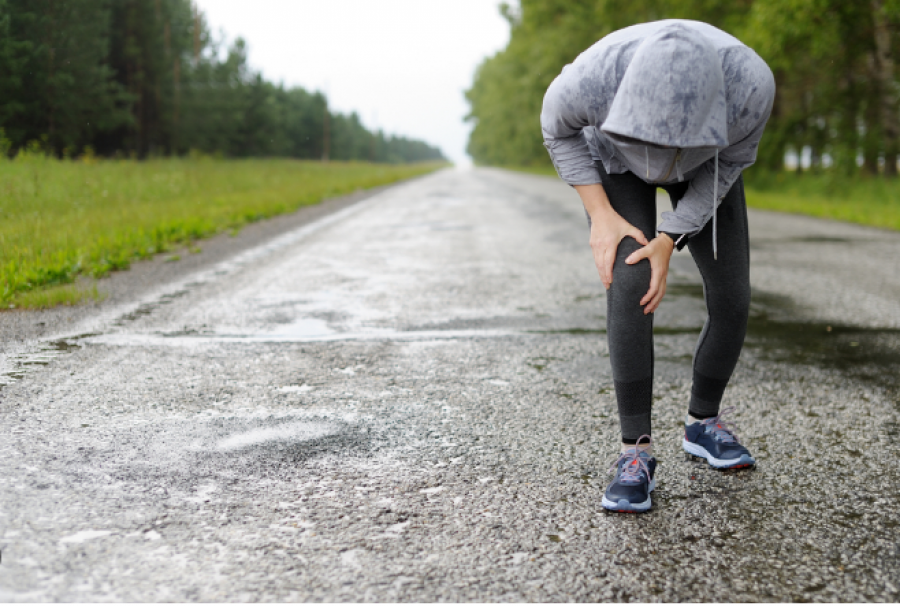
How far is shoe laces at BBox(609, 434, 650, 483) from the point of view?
215 cm

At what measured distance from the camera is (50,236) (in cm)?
680

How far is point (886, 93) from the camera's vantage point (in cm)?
1594

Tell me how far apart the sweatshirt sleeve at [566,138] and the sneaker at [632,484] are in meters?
0.83

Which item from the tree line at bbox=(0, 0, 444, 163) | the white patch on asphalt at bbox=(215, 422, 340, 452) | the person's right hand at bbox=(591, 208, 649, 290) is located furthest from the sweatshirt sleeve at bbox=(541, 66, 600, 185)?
the tree line at bbox=(0, 0, 444, 163)

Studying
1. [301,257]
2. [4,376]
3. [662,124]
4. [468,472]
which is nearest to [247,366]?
[4,376]

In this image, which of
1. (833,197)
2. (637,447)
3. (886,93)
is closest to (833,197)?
(833,197)

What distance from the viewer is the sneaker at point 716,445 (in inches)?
95.2

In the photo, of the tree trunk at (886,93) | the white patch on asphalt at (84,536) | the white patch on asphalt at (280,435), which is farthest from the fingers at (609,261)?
the tree trunk at (886,93)

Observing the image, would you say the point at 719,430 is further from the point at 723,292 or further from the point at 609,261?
the point at 609,261

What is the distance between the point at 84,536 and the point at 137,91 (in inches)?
1562

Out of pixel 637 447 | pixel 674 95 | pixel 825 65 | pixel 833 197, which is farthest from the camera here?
pixel 825 65

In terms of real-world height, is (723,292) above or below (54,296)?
above

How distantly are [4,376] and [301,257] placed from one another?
4.38 metres

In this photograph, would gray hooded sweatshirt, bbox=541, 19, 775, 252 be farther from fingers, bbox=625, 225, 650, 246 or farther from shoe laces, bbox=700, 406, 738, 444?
shoe laces, bbox=700, 406, 738, 444
